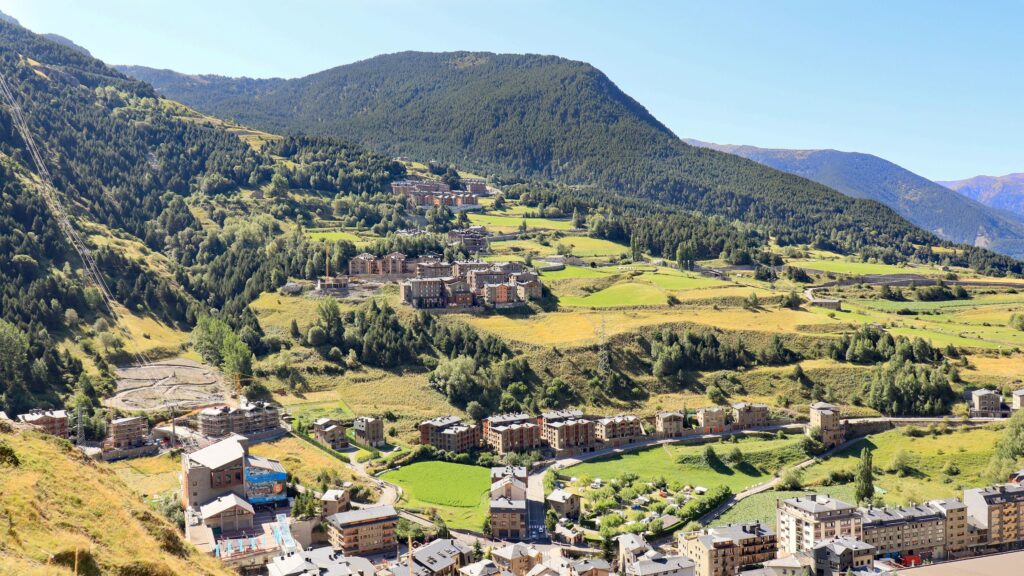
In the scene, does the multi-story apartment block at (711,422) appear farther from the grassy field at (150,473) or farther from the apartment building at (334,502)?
the grassy field at (150,473)

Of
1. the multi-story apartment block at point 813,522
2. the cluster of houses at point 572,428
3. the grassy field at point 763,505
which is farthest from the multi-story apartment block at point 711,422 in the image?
the multi-story apartment block at point 813,522

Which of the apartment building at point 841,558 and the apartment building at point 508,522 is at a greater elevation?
the apartment building at point 841,558

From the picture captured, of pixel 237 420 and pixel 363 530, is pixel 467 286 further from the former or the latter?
pixel 363 530

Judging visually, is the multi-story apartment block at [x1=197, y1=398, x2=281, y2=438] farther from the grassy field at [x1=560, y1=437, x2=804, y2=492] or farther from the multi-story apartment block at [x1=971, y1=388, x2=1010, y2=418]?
the multi-story apartment block at [x1=971, y1=388, x2=1010, y2=418]

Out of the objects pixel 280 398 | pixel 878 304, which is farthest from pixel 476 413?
pixel 878 304

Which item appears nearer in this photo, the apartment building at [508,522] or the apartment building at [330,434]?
the apartment building at [508,522]

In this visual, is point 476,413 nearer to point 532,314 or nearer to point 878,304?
point 532,314
